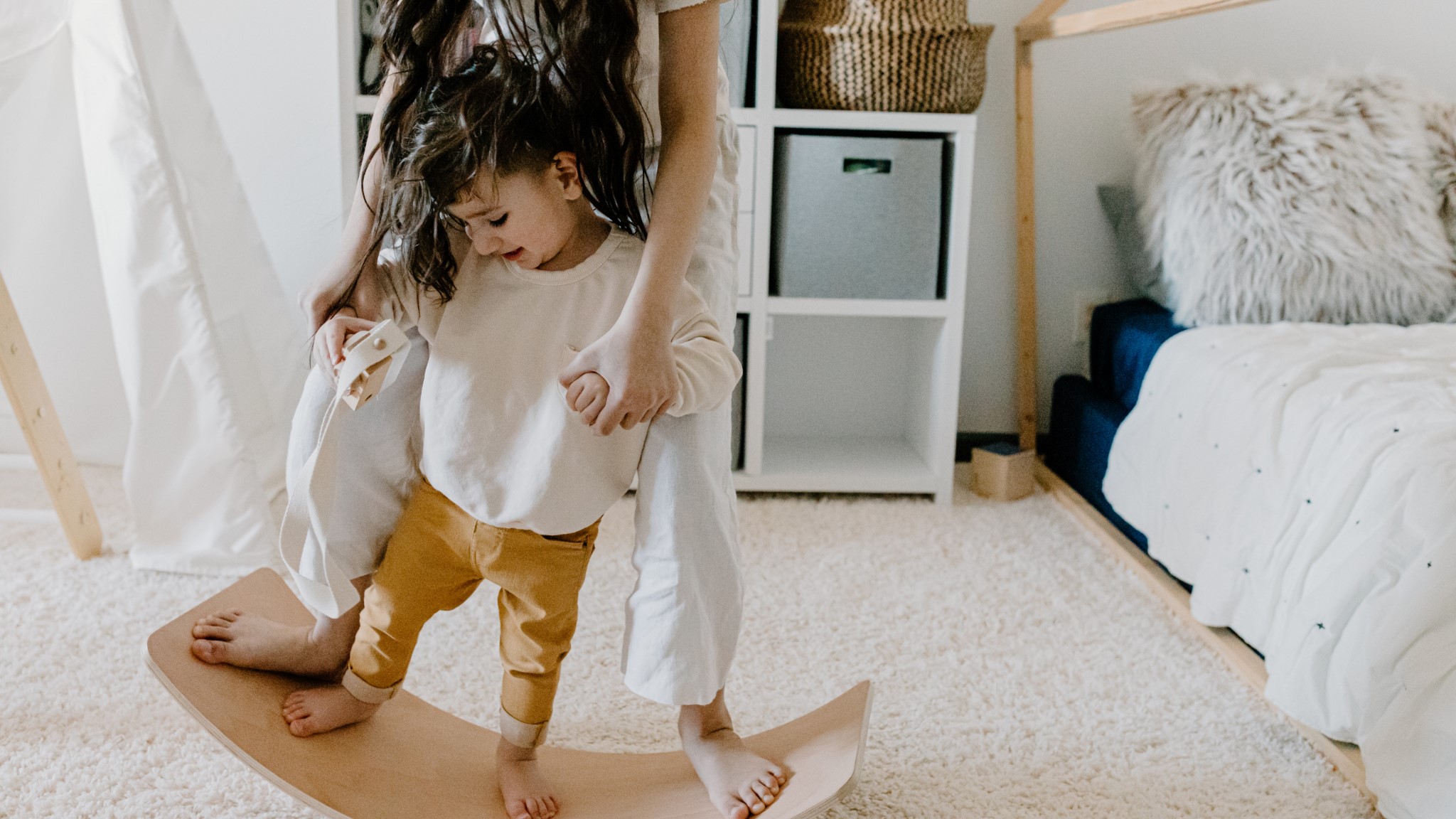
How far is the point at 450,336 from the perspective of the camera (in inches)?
34.4

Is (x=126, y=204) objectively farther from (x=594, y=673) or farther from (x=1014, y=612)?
(x=1014, y=612)

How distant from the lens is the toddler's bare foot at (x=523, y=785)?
0.91 metres

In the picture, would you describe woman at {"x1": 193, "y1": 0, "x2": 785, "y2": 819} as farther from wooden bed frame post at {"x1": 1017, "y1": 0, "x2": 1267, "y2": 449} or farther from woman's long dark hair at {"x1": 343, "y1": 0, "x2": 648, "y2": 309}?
wooden bed frame post at {"x1": 1017, "y1": 0, "x2": 1267, "y2": 449}

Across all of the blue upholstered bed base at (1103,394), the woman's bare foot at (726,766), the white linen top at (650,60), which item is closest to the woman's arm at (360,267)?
the white linen top at (650,60)

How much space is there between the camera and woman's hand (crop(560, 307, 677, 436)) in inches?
30.5

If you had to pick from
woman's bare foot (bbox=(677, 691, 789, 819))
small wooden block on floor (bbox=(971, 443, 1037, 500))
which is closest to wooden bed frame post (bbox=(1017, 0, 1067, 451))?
small wooden block on floor (bbox=(971, 443, 1037, 500))

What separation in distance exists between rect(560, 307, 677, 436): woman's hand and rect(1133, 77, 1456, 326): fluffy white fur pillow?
1150mm

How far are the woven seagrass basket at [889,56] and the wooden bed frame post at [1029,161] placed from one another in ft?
0.35

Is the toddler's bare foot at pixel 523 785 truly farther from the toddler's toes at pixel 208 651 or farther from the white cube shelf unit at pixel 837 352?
the white cube shelf unit at pixel 837 352

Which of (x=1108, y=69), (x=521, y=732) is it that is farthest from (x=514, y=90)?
(x=1108, y=69)

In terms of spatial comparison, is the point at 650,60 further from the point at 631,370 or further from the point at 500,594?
the point at 500,594

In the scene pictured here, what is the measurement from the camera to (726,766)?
94 centimetres

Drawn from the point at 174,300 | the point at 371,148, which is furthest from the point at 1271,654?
the point at 174,300

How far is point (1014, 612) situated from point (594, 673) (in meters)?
0.56
